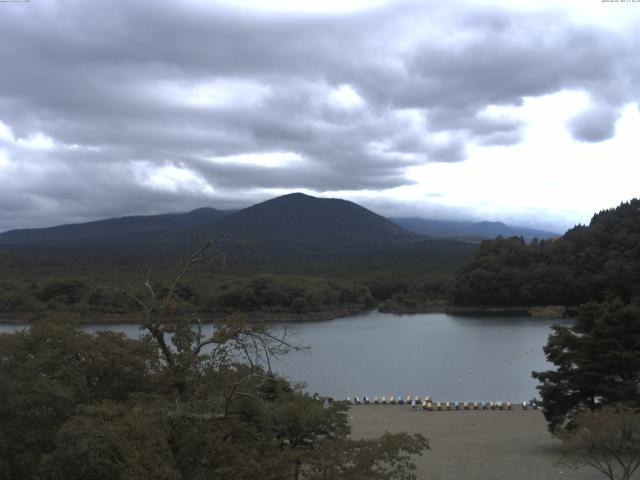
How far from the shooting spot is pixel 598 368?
16.1 meters

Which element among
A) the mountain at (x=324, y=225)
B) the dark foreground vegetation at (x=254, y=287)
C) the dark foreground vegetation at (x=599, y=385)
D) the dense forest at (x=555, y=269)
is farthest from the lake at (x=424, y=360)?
the mountain at (x=324, y=225)

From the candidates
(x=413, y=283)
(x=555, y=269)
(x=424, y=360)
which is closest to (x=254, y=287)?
(x=413, y=283)

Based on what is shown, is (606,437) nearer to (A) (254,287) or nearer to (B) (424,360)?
(B) (424,360)

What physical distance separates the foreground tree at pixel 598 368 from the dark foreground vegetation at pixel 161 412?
9.60 m

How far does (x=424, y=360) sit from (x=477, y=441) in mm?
18375

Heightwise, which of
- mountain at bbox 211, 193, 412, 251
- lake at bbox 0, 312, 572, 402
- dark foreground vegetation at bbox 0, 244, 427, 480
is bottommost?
lake at bbox 0, 312, 572, 402

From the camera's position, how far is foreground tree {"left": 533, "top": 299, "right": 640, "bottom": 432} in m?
15.8

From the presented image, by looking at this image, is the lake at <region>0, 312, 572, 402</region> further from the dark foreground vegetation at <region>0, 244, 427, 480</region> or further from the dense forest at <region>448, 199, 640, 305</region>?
the dense forest at <region>448, 199, 640, 305</region>

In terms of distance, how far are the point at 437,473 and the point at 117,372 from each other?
8.30 metres

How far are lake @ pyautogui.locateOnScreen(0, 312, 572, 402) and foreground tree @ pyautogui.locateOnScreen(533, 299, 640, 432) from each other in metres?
7.59

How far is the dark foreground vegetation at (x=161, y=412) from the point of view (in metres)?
6.51

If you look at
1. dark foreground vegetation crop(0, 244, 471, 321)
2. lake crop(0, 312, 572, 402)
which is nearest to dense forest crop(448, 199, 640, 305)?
dark foreground vegetation crop(0, 244, 471, 321)

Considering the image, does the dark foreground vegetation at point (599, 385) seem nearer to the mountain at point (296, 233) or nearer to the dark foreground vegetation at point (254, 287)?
the dark foreground vegetation at point (254, 287)

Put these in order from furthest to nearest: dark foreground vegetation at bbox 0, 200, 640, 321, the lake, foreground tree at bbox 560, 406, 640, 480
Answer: dark foreground vegetation at bbox 0, 200, 640, 321, the lake, foreground tree at bbox 560, 406, 640, 480
